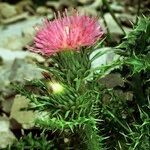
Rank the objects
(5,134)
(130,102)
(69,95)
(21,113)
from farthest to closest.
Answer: (21,113)
(5,134)
(130,102)
(69,95)

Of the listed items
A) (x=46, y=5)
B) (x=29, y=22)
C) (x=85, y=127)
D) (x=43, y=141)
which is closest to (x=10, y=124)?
(x=43, y=141)

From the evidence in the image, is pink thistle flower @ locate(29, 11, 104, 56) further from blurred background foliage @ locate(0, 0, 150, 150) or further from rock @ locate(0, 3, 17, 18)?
rock @ locate(0, 3, 17, 18)

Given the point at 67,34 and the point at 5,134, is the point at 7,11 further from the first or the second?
the point at 67,34

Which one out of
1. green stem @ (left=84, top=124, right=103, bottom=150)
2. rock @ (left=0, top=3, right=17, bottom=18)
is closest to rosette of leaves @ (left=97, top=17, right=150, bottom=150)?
green stem @ (left=84, top=124, right=103, bottom=150)

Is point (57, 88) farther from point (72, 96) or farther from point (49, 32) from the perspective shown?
point (49, 32)

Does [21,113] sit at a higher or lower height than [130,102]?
lower

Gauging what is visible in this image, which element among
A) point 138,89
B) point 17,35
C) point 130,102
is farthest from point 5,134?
point 17,35

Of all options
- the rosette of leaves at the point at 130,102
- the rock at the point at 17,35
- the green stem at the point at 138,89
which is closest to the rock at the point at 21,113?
the rosette of leaves at the point at 130,102
